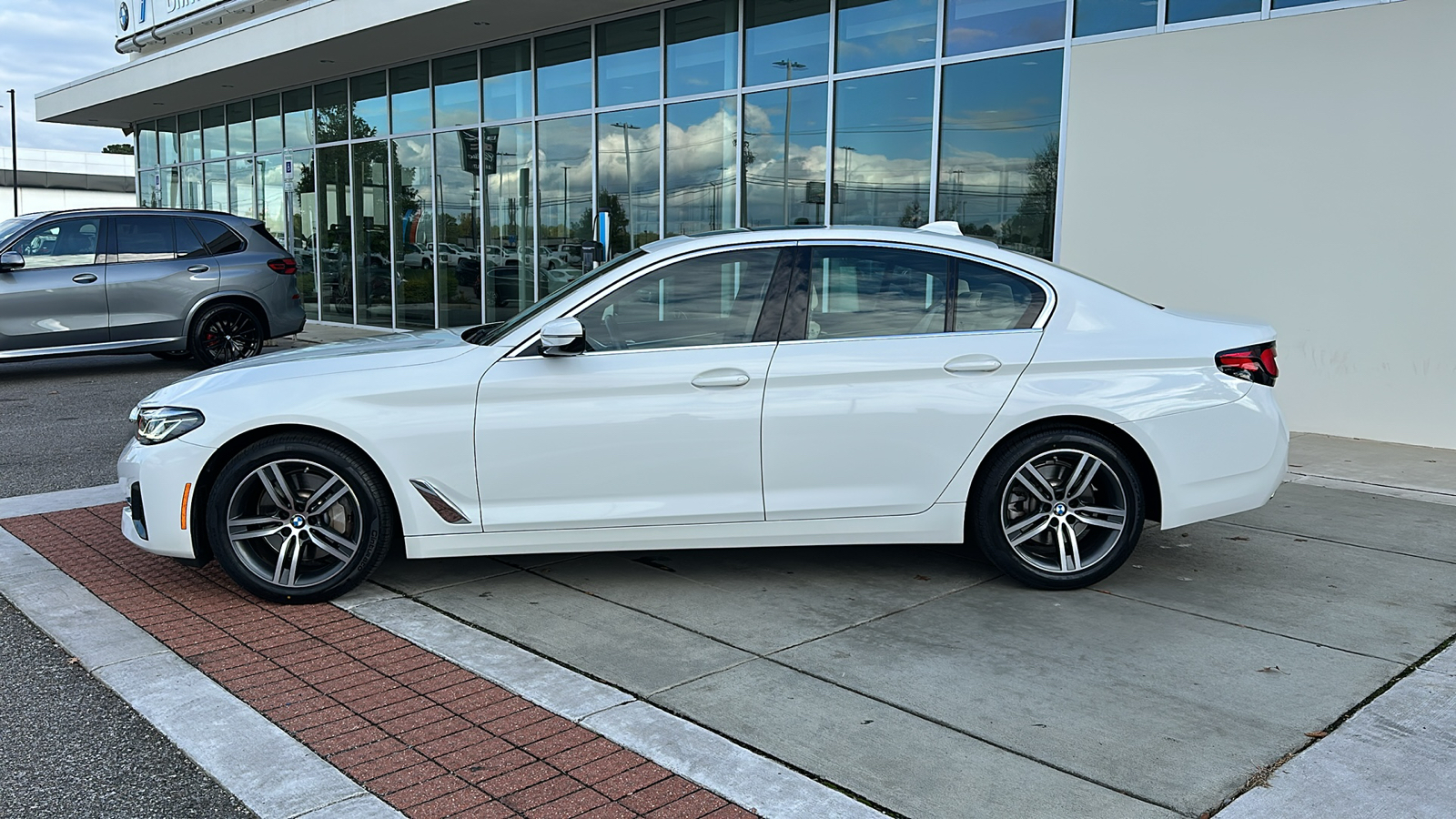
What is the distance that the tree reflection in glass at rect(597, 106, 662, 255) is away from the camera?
14.2 meters

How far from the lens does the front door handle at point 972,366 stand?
487 centimetres

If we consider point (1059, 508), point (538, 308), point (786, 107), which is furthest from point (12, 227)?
point (1059, 508)

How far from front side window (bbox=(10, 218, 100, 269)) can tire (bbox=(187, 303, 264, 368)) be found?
128 centimetres

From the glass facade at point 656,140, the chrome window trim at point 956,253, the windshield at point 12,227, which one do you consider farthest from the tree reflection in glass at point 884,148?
the windshield at point 12,227

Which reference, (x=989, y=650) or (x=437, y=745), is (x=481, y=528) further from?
(x=989, y=650)

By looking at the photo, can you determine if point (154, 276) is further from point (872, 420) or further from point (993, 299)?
point (993, 299)

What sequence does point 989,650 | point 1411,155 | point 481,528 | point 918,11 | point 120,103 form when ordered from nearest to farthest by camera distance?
point 989,650, point 481,528, point 1411,155, point 918,11, point 120,103

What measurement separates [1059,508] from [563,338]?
2254 millimetres

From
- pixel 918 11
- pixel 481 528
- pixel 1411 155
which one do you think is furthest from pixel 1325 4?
pixel 481 528

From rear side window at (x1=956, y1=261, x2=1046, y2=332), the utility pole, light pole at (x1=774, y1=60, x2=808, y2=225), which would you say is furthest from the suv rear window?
the utility pole

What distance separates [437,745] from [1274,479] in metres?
3.69

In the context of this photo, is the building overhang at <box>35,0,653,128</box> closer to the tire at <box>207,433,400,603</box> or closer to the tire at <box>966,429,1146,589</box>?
the tire at <box>207,433,400,603</box>

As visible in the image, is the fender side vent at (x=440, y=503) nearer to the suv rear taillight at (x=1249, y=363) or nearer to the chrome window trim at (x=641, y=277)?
the chrome window trim at (x=641, y=277)

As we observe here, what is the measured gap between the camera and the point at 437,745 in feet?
11.6
